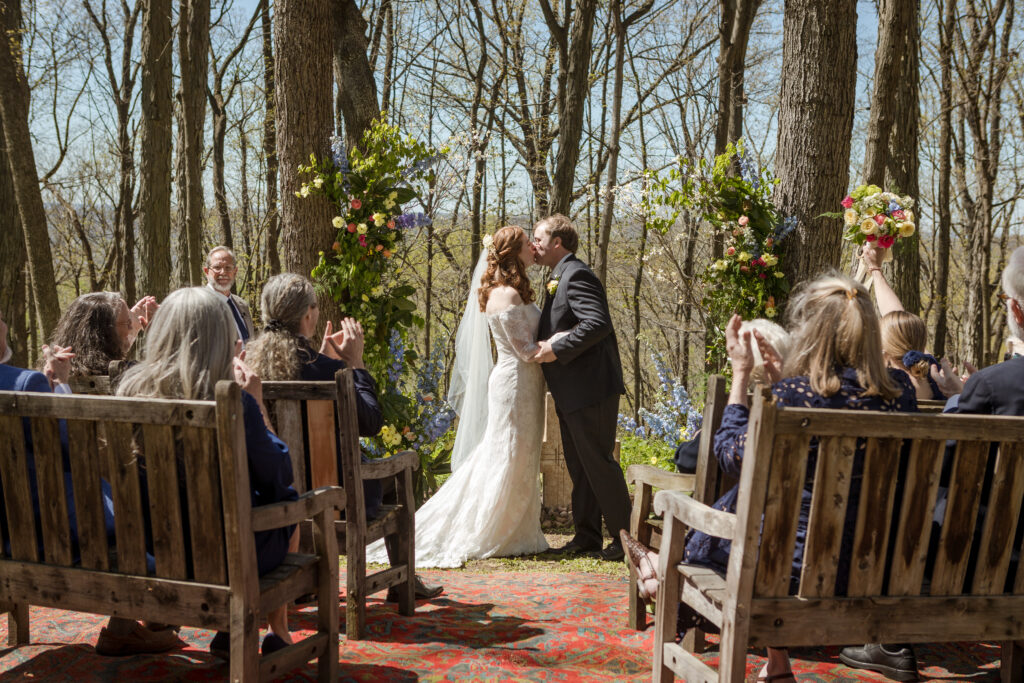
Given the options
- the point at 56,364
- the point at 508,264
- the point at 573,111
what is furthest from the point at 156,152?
the point at 56,364

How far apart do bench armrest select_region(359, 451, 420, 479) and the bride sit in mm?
1488

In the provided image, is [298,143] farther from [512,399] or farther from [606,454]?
[606,454]

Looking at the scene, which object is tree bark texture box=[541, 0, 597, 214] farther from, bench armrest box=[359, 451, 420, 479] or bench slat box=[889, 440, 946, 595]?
bench slat box=[889, 440, 946, 595]

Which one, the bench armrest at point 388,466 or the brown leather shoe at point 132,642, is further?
the bench armrest at point 388,466

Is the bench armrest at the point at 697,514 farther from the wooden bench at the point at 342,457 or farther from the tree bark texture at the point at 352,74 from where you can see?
the tree bark texture at the point at 352,74

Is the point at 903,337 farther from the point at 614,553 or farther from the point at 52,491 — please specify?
the point at 52,491

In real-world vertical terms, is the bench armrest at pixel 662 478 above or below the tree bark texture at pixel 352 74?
below

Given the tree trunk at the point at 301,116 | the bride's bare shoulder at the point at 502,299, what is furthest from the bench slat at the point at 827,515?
the tree trunk at the point at 301,116

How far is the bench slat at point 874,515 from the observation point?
2654 millimetres

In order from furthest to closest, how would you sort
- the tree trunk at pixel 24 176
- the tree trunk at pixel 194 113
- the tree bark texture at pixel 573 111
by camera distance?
the tree trunk at pixel 194 113 < the tree trunk at pixel 24 176 < the tree bark texture at pixel 573 111

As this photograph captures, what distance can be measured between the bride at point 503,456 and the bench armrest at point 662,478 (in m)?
1.68

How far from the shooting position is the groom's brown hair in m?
5.77

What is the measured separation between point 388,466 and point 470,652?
959 millimetres

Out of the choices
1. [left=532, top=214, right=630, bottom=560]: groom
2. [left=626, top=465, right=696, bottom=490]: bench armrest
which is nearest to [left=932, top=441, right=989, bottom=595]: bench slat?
[left=626, top=465, right=696, bottom=490]: bench armrest
